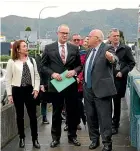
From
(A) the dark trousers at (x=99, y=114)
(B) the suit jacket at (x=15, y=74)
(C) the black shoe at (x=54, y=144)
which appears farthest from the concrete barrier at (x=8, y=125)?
(A) the dark trousers at (x=99, y=114)

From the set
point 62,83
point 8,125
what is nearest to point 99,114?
point 62,83

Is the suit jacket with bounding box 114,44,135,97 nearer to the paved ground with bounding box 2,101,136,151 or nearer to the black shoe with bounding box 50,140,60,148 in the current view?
the paved ground with bounding box 2,101,136,151

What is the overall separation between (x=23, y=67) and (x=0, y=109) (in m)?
1.03

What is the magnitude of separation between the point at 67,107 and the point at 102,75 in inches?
40.1

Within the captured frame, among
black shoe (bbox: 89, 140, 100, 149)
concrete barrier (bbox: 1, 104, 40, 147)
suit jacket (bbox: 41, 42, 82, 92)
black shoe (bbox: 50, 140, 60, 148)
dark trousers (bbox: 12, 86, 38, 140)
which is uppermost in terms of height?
suit jacket (bbox: 41, 42, 82, 92)

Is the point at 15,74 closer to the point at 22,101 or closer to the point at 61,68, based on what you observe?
the point at 22,101

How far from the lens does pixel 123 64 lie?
7027 mm

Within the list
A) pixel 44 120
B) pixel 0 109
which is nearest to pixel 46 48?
pixel 0 109

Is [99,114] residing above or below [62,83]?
below

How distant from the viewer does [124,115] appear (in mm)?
9547

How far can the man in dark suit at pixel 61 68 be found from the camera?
6184mm

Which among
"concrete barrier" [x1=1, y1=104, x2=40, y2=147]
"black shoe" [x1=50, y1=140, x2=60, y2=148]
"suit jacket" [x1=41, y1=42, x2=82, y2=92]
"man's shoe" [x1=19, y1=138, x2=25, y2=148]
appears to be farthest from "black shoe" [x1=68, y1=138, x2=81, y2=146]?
"concrete barrier" [x1=1, y1=104, x2=40, y2=147]

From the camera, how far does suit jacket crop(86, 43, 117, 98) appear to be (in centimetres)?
573

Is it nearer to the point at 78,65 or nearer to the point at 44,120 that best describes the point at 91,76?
the point at 78,65
